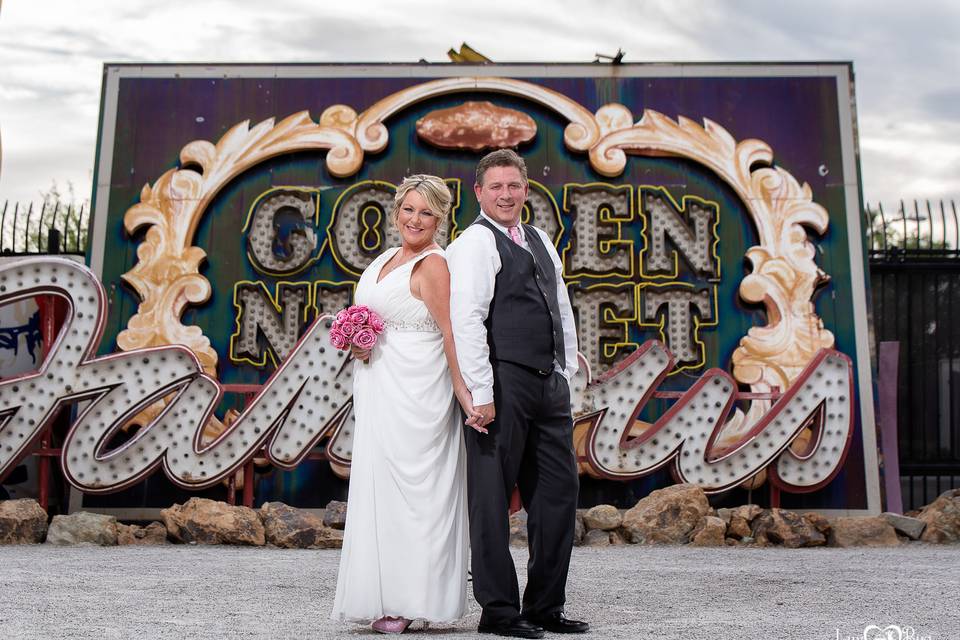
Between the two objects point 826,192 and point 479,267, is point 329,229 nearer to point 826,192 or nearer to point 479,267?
point 826,192

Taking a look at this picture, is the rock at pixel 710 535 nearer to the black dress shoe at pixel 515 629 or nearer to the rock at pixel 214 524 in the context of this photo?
the rock at pixel 214 524

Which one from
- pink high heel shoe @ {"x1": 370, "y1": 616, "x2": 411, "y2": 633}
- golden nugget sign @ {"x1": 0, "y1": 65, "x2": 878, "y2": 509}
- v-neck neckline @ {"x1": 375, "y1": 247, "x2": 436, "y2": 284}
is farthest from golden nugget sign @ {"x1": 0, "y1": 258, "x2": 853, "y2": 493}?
pink high heel shoe @ {"x1": 370, "y1": 616, "x2": 411, "y2": 633}

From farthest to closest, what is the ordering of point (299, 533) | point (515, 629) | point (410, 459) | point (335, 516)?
1. point (335, 516)
2. point (299, 533)
3. point (410, 459)
4. point (515, 629)

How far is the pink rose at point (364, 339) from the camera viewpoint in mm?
4516

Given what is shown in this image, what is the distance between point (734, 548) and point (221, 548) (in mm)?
3817

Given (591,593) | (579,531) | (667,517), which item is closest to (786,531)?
(667,517)

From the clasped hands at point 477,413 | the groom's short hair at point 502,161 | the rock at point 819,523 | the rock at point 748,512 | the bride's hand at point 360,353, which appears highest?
the groom's short hair at point 502,161

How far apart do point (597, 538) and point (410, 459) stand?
468cm

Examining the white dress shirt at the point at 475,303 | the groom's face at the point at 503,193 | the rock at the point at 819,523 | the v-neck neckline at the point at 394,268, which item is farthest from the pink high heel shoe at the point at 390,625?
the rock at the point at 819,523

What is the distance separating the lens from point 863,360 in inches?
393

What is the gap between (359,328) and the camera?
14.9ft

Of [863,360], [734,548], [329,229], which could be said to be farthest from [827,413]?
[329,229]

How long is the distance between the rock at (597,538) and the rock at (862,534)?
69.4 inches

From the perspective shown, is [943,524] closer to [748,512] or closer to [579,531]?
[748,512]
